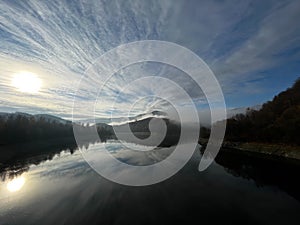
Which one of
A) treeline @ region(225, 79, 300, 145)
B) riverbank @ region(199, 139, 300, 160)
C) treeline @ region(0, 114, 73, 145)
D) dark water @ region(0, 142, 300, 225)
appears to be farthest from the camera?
treeline @ region(0, 114, 73, 145)

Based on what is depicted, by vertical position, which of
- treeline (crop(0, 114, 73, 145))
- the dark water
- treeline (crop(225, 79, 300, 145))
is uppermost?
treeline (crop(0, 114, 73, 145))

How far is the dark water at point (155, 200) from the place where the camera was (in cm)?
1055

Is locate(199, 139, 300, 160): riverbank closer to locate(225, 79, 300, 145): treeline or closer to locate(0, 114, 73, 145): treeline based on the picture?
locate(225, 79, 300, 145): treeline

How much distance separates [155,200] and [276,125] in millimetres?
41644

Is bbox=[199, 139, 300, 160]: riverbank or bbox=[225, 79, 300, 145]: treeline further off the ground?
bbox=[225, 79, 300, 145]: treeline

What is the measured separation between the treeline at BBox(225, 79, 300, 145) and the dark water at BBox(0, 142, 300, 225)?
1885 cm

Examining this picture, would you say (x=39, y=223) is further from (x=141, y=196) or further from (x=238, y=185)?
(x=238, y=185)

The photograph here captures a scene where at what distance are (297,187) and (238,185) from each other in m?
5.41

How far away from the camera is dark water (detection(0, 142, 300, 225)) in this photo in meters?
10.6

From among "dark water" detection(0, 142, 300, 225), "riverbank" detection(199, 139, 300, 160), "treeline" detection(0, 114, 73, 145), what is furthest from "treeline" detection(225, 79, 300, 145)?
"treeline" detection(0, 114, 73, 145)

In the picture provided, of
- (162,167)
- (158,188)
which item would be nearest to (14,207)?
(158,188)

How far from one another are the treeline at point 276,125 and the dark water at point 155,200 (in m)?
18.8

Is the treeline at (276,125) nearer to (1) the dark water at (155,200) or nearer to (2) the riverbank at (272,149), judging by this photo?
(2) the riverbank at (272,149)

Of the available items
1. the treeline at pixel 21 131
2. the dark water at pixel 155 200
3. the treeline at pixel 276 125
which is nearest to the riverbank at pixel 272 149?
the treeline at pixel 276 125
